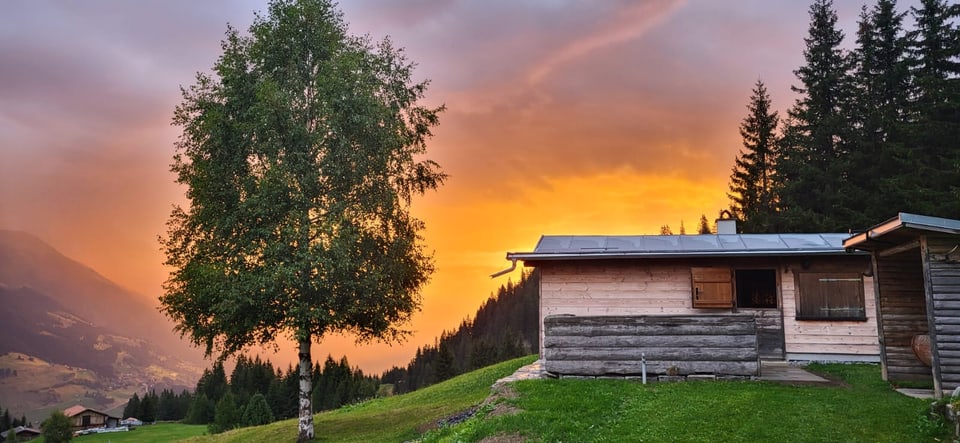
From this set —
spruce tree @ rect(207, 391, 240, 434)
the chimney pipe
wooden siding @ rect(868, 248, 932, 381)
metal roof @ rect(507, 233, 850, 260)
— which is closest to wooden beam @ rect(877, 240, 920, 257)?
wooden siding @ rect(868, 248, 932, 381)

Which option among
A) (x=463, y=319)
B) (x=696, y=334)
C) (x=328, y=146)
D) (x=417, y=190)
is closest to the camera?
(x=696, y=334)

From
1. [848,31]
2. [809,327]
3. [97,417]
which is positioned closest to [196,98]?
[809,327]

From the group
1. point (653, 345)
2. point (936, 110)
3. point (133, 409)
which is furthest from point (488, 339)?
point (653, 345)

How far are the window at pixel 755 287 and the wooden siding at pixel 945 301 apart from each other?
10924 millimetres

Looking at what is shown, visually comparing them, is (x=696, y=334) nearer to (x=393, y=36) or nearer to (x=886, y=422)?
(x=886, y=422)

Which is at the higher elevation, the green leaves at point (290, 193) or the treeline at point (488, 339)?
the green leaves at point (290, 193)

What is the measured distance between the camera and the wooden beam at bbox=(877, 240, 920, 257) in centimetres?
1248

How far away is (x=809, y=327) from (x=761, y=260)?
8.42ft

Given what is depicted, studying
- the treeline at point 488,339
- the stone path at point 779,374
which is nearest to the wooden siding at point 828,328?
the stone path at point 779,374

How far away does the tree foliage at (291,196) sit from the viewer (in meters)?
17.1

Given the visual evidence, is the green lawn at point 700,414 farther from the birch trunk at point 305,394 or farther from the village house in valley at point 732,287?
the birch trunk at point 305,394

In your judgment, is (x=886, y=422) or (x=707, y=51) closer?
(x=886, y=422)

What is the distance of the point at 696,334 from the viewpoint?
45.6 ft

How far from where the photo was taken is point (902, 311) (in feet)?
46.5
